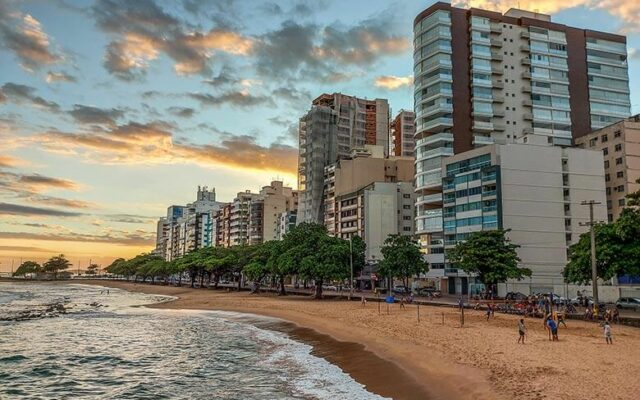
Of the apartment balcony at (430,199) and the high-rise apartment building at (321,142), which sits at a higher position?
the high-rise apartment building at (321,142)

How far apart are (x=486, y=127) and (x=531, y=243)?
3431 centimetres

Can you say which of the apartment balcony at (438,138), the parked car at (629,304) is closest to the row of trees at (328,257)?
the apartment balcony at (438,138)

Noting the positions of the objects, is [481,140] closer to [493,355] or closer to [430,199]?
[430,199]

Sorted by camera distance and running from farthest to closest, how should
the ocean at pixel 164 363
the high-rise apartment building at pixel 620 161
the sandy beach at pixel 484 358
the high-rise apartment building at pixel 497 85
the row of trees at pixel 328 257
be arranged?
the high-rise apartment building at pixel 497 85 < the high-rise apartment building at pixel 620 161 < the row of trees at pixel 328 257 < the ocean at pixel 164 363 < the sandy beach at pixel 484 358

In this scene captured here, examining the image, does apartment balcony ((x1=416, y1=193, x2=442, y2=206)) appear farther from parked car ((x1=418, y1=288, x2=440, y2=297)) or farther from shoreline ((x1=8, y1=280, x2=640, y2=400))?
shoreline ((x1=8, y1=280, x2=640, y2=400))

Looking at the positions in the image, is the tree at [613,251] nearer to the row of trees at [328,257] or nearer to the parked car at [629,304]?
the parked car at [629,304]

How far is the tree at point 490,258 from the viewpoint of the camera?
71.8 m

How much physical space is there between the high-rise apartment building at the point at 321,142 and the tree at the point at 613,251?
114 m

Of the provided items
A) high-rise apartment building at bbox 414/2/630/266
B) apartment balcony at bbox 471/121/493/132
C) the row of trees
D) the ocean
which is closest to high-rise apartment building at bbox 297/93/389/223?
high-rise apartment building at bbox 414/2/630/266

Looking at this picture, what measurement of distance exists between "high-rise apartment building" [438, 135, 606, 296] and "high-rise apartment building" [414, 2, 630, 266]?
956 cm

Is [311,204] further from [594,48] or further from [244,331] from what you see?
[244,331]

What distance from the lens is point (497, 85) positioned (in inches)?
4808

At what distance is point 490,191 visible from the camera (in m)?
97.1

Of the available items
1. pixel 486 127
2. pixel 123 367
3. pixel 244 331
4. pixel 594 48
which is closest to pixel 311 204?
pixel 486 127
